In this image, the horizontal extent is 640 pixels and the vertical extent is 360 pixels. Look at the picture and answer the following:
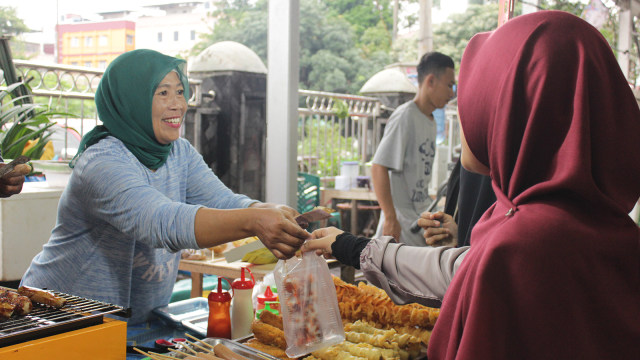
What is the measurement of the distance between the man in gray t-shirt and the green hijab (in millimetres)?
2018

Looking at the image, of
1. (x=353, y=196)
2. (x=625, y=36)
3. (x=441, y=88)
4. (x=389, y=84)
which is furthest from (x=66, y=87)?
(x=625, y=36)

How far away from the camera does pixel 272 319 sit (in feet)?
6.14

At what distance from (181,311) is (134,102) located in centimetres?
80

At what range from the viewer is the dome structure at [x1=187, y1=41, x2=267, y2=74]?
5.51 meters

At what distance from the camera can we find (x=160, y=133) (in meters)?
2.08

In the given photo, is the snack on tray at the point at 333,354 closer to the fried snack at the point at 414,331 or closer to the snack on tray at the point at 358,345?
the snack on tray at the point at 358,345

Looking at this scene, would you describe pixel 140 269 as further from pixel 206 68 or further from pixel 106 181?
pixel 206 68

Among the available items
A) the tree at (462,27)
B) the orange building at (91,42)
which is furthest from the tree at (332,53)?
the orange building at (91,42)

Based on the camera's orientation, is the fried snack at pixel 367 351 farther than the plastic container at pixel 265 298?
No

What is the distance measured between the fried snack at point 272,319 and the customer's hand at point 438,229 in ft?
2.63

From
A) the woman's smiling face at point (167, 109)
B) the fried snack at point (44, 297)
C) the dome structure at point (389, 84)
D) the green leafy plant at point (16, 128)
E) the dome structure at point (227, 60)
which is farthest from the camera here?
the dome structure at point (389, 84)

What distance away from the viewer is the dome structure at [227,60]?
18.1ft

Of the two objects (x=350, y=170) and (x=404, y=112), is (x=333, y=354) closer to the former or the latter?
(x=404, y=112)

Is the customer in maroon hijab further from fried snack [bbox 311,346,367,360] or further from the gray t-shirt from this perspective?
the gray t-shirt
